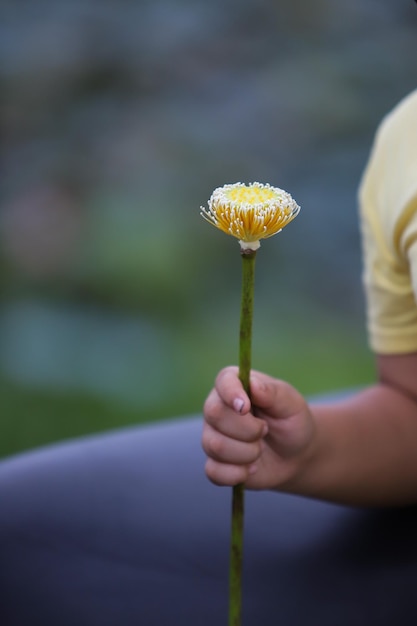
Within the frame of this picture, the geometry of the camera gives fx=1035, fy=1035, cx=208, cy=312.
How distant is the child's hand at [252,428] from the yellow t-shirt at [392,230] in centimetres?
17

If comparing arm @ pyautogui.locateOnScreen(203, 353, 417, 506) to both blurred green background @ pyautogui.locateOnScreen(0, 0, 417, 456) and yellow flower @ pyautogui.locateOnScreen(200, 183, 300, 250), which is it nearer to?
yellow flower @ pyautogui.locateOnScreen(200, 183, 300, 250)

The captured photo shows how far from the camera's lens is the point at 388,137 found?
2.71 feet

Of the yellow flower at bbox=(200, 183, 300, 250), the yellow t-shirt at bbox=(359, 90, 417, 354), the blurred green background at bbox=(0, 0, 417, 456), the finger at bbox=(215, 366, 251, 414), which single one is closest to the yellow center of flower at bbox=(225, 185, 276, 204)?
the yellow flower at bbox=(200, 183, 300, 250)

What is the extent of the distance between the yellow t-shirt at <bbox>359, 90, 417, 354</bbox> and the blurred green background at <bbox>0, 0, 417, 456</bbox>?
2.90ft

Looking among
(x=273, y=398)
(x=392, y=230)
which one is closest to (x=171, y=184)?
(x=392, y=230)

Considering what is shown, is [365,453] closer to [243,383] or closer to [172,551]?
[172,551]

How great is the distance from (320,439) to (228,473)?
0.55 feet

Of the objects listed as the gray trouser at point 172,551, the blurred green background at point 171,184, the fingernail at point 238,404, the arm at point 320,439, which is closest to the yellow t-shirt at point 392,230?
the arm at point 320,439

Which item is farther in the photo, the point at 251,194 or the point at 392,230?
the point at 392,230

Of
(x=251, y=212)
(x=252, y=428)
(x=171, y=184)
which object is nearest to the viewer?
(x=251, y=212)

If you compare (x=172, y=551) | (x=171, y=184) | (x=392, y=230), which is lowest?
(x=172, y=551)

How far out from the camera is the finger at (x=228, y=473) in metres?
0.59

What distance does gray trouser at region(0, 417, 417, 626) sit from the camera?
2.44ft

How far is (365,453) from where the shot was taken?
79 centimetres
